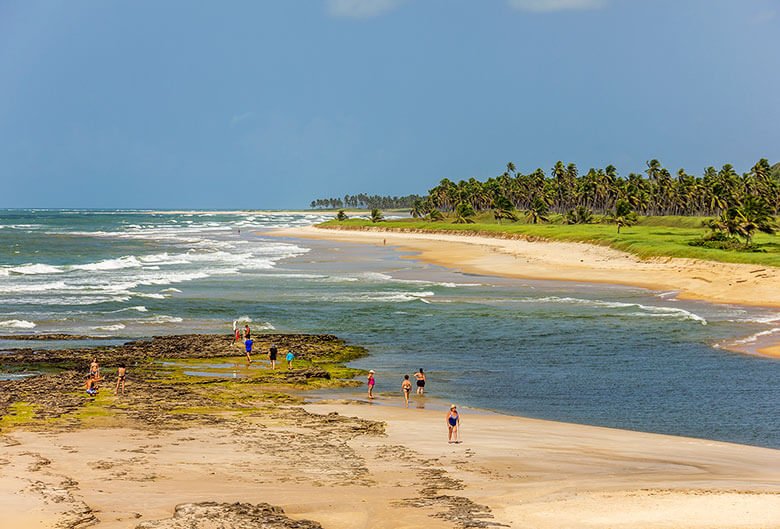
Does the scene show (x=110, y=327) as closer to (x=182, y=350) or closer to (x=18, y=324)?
(x=18, y=324)

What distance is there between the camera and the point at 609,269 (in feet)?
260

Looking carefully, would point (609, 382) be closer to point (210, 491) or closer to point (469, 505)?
point (469, 505)

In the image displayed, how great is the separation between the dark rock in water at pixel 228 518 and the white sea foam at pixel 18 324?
110ft

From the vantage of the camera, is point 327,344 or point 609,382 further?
point 327,344

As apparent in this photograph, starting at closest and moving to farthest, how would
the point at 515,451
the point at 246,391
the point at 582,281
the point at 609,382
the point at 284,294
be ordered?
the point at 515,451 → the point at 246,391 → the point at 609,382 → the point at 284,294 → the point at 582,281

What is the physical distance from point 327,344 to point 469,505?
24.7 metres

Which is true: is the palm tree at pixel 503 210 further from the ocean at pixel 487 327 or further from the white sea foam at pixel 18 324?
the white sea foam at pixel 18 324

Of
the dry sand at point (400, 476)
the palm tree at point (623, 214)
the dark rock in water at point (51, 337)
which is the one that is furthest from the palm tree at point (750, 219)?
the dry sand at point (400, 476)

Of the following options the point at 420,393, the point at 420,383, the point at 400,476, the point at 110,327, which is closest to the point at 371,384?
the point at 420,383

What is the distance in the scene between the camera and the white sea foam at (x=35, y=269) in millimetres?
82750

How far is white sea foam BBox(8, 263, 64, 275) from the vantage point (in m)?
82.8

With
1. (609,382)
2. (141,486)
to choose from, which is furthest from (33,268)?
(141,486)

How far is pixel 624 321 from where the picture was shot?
49.1 metres

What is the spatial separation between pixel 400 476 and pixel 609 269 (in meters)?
62.5
